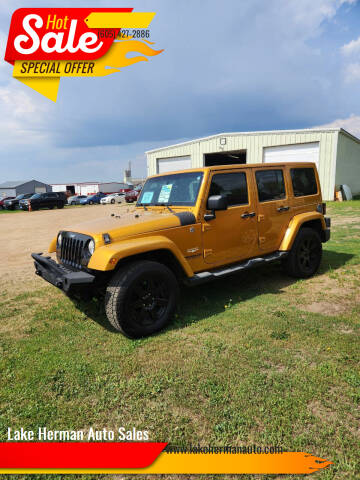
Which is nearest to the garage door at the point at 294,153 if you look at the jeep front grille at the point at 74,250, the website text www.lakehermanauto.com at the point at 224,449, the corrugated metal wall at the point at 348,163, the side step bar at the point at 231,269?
the corrugated metal wall at the point at 348,163

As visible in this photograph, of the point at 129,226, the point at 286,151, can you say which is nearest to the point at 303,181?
the point at 129,226

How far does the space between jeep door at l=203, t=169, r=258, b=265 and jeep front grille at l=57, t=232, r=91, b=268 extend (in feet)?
4.99

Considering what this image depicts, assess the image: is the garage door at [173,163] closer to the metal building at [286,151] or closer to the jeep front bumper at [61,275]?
the metal building at [286,151]

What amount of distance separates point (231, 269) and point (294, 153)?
57.1 feet

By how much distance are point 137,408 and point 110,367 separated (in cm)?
62

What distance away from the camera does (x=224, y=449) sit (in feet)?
6.53

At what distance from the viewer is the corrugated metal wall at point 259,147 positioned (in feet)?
58.6

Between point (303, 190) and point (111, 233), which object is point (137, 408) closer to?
point (111, 233)

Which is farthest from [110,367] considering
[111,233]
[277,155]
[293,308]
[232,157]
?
[232,157]

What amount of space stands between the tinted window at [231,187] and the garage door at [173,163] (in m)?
19.1

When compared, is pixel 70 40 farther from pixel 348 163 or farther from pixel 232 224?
pixel 348 163

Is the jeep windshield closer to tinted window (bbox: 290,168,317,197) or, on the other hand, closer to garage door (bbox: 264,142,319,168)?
tinted window (bbox: 290,168,317,197)

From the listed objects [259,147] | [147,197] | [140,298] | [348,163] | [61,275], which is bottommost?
[140,298]

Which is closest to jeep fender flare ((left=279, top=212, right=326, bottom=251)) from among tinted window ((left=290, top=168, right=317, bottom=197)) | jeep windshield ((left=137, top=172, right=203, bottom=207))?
tinted window ((left=290, top=168, right=317, bottom=197))
